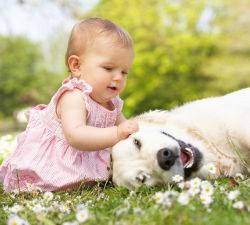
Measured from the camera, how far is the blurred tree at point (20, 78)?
5050 centimetres

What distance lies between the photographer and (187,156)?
14.8 feet

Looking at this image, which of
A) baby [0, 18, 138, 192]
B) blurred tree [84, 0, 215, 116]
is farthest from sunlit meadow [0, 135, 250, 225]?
blurred tree [84, 0, 215, 116]

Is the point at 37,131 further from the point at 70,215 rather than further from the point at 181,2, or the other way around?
the point at 181,2

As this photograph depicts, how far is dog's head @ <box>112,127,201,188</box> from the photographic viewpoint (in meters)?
4.19

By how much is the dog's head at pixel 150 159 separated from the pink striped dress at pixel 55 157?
37 centimetres

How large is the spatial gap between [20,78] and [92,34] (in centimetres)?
4710

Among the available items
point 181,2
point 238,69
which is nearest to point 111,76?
point 238,69

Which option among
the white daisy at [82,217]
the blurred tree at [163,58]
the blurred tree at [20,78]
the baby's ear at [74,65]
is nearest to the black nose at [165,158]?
the baby's ear at [74,65]

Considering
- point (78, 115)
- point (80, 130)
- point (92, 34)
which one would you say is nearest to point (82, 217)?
point (80, 130)

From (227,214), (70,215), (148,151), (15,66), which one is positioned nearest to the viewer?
(227,214)

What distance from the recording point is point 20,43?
54.1 m

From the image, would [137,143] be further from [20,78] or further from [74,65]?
[20,78]

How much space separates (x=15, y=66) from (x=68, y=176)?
158ft

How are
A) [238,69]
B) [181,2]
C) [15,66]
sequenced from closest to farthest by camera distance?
[238,69]
[181,2]
[15,66]
